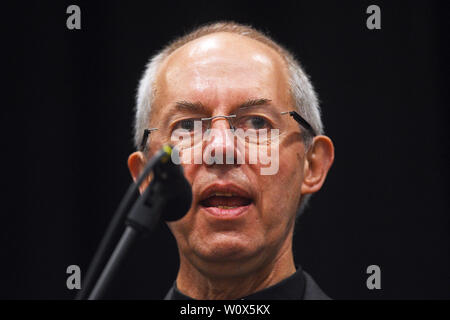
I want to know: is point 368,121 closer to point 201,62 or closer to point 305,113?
point 305,113

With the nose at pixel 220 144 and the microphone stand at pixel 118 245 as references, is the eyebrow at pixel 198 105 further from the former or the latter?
the microphone stand at pixel 118 245

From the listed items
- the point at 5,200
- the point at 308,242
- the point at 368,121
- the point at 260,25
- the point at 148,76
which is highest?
the point at 260,25

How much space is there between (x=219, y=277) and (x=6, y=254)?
1.25 metres

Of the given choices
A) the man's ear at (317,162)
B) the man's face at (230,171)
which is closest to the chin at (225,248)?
the man's face at (230,171)

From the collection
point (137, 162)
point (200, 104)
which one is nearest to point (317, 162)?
point (200, 104)

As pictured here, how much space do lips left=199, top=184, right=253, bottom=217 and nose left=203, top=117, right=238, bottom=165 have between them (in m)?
0.08

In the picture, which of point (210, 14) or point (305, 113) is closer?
point (305, 113)

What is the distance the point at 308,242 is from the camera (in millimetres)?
2531

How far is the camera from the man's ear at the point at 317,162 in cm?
191

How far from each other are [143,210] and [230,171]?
542 millimetres

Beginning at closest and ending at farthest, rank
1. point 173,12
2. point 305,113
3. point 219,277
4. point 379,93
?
1. point 219,277
2. point 305,113
3. point 379,93
4. point 173,12

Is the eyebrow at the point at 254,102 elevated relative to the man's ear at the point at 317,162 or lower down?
elevated

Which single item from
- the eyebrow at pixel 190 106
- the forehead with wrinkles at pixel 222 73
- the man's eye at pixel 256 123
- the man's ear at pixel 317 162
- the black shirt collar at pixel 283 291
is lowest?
the black shirt collar at pixel 283 291

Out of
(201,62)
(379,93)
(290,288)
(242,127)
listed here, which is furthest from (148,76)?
(379,93)
